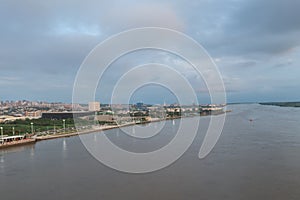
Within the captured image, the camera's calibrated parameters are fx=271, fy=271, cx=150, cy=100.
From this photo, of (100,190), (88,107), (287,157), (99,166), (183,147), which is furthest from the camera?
(88,107)

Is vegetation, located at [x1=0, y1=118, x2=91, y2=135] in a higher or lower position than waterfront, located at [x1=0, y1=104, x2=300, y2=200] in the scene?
higher

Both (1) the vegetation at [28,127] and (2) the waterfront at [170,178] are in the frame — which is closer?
(2) the waterfront at [170,178]

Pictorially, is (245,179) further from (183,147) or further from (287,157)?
(183,147)

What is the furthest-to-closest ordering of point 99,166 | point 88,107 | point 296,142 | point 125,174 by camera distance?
point 88,107
point 296,142
point 99,166
point 125,174

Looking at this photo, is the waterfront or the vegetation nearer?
the waterfront

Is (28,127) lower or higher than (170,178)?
higher

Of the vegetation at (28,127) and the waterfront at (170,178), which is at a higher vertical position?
the vegetation at (28,127)

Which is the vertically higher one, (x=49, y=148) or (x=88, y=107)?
(x=88, y=107)

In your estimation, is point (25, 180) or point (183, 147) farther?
point (183, 147)

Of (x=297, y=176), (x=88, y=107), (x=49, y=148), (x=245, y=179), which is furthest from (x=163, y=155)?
(x=88, y=107)

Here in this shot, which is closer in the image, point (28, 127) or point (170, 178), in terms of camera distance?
point (170, 178)
